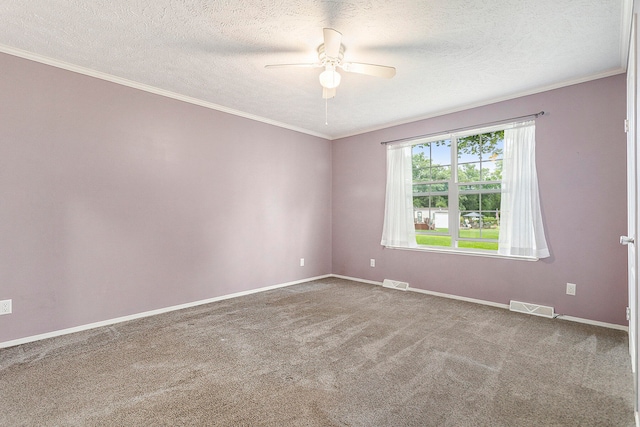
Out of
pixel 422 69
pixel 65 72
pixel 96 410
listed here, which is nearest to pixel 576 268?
pixel 422 69

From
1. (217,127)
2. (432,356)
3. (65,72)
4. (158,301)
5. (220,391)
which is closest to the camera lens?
(220,391)

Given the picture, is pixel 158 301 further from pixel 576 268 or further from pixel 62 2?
pixel 576 268

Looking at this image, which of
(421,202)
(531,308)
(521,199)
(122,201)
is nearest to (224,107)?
(122,201)

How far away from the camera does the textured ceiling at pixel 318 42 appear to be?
7.10ft

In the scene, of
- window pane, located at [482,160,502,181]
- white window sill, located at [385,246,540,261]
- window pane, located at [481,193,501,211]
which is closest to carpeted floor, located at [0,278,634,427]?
white window sill, located at [385,246,540,261]

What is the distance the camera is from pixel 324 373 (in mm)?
2223

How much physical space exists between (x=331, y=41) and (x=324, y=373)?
238cm

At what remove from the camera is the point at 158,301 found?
3.57 m

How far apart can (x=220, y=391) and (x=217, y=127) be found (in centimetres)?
322

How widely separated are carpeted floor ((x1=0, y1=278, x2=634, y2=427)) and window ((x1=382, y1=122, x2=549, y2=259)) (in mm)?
1045

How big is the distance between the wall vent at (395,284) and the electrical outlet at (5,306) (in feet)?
14.2

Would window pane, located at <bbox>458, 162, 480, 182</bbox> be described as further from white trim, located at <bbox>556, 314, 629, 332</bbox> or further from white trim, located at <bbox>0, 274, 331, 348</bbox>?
white trim, located at <bbox>0, 274, 331, 348</bbox>

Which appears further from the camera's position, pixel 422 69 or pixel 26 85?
pixel 422 69

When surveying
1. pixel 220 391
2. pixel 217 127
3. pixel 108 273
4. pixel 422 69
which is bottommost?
pixel 220 391
